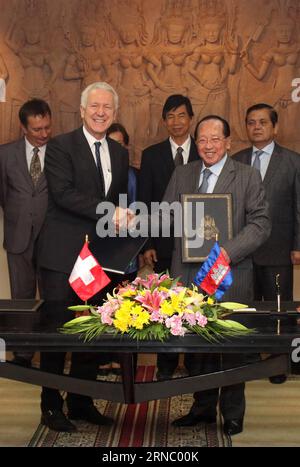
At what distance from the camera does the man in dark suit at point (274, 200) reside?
6.73 m

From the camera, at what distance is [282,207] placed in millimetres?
6758

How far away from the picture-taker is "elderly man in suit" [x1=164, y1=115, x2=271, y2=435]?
5035mm

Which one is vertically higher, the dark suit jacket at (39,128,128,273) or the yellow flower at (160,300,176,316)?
the dark suit jacket at (39,128,128,273)

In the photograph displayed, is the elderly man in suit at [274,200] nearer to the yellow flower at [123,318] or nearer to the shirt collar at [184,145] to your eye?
the shirt collar at [184,145]

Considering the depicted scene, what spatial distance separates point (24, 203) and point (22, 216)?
0.35 feet

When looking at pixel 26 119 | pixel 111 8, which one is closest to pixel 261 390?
pixel 26 119

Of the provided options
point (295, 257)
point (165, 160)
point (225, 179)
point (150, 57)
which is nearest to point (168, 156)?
point (165, 160)

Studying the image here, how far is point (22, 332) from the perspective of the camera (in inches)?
165

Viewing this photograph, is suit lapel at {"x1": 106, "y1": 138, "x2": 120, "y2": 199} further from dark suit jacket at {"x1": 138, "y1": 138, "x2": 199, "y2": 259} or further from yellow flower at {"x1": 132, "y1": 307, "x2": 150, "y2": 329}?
yellow flower at {"x1": 132, "y1": 307, "x2": 150, "y2": 329}

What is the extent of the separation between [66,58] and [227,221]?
2.94 metres

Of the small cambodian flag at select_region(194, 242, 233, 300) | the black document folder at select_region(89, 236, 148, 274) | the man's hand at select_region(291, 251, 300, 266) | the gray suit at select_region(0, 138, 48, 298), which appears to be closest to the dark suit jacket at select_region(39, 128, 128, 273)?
the black document folder at select_region(89, 236, 148, 274)

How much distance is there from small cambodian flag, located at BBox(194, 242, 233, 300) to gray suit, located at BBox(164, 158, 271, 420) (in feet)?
0.93

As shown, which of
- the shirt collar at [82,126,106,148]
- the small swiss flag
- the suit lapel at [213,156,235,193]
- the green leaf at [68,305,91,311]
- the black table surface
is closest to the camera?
the black table surface

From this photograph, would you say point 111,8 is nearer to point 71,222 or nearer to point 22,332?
point 71,222
